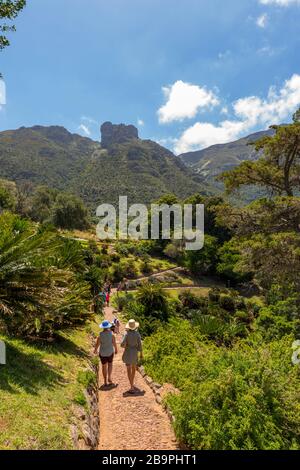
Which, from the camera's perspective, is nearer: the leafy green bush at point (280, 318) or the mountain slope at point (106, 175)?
the leafy green bush at point (280, 318)

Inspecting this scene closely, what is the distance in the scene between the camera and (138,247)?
56.8m

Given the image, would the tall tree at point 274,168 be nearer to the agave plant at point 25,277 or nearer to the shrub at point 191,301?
the agave plant at point 25,277

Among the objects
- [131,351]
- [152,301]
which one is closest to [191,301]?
[152,301]

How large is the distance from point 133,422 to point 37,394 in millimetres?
1936

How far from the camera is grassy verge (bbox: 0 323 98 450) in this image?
474cm

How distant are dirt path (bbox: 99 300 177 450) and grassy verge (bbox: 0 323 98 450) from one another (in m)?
0.84

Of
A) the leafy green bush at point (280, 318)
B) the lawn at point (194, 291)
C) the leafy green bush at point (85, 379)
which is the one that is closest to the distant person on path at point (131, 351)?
the leafy green bush at point (85, 379)

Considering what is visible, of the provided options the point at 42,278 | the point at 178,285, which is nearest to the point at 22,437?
the point at 42,278

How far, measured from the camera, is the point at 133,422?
6707mm

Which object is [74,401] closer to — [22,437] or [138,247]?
[22,437]

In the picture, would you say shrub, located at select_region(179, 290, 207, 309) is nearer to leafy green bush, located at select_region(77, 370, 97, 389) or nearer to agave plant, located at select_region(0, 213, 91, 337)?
leafy green bush, located at select_region(77, 370, 97, 389)

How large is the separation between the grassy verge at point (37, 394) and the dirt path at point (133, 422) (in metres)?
0.84

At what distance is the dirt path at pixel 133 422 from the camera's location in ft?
19.6

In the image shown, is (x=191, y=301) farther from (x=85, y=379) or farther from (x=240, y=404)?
(x=240, y=404)
